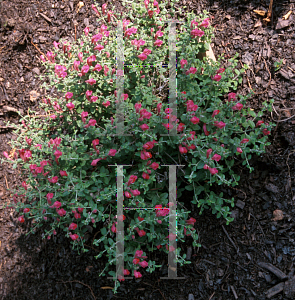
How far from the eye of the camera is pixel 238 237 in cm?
264

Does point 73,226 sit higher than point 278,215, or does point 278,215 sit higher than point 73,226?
point 73,226

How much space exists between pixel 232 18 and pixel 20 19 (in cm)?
271

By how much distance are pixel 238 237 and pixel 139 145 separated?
1360 mm

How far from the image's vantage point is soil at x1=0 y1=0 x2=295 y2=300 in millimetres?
2574

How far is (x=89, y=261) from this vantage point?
9.38 feet

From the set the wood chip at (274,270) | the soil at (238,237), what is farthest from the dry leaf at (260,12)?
the wood chip at (274,270)

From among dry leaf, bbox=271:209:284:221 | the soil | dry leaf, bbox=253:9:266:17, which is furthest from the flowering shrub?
dry leaf, bbox=253:9:266:17

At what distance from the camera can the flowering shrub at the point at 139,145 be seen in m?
2.12

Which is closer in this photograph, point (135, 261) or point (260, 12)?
point (135, 261)

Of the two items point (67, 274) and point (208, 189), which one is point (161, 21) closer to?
point (208, 189)

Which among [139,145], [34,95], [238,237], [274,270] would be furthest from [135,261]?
[34,95]

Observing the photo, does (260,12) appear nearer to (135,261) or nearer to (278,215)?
(278,215)

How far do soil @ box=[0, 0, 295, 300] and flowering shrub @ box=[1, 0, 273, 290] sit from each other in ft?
1.16

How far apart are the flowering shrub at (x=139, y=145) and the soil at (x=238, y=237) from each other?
354 millimetres
